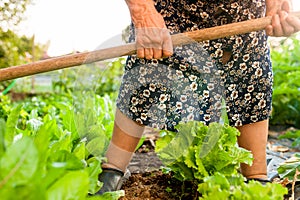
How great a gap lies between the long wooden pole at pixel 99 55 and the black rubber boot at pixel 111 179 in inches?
19.6

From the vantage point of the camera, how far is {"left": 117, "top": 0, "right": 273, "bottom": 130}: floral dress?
1911 mm

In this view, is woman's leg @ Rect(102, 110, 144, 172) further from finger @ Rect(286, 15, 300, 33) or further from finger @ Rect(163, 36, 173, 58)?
finger @ Rect(286, 15, 300, 33)

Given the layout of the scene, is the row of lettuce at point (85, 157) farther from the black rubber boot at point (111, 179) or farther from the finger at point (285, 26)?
the finger at point (285, 26)

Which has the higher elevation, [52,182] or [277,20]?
[277,20]

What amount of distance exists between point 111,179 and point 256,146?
1.93 feet

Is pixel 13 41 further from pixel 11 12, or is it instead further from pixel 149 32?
pixel 149 32

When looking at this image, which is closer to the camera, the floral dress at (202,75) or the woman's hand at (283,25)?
the woman's hand at (283,25)

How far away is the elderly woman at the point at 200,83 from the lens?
191 cm

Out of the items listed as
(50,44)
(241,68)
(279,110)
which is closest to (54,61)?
(241,68)

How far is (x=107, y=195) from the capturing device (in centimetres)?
162

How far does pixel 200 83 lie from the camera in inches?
76.5

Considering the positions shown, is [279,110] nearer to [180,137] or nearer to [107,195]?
[180,137]

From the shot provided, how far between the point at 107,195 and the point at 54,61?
48 cm

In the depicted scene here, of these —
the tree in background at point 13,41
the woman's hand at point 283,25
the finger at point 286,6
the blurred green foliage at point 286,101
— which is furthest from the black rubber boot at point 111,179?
the tree in background at point 13,41
